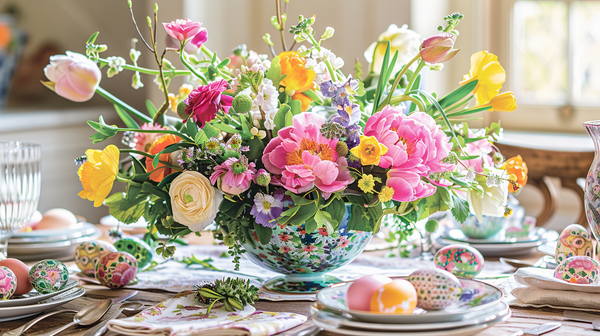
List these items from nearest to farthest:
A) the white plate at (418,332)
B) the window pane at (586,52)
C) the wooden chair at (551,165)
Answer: the white plate at (418,332) < the wooden chair at (551,165) < the window pane at (586,52)

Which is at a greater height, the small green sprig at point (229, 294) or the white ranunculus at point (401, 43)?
the white ranunculus at point (401, 43)

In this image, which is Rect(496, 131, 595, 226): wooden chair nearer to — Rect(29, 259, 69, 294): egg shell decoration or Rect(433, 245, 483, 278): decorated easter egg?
Rect(433, 245, 483, 278): decorated easter egg

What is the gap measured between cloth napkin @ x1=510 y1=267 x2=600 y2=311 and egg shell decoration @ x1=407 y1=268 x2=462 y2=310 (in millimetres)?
176

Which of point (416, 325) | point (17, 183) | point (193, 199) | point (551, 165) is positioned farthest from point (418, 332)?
point (551, 165)

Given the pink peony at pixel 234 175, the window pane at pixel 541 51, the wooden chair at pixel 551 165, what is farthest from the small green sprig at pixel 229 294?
the window pane at pixel 541 51

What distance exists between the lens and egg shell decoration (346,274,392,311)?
23.1 inches

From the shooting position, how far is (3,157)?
0.89m

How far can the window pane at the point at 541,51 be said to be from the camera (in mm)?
2242

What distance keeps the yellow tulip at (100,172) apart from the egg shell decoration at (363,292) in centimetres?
33

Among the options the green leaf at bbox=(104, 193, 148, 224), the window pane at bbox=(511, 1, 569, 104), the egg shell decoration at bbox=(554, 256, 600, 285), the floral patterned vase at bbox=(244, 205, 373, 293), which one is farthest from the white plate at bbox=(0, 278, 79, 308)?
the window pane at bbox=(511, 1, 569, 104)

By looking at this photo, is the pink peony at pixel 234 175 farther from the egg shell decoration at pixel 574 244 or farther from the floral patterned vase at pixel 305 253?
the egg shell decoration at pixel 574 244

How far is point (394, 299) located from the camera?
22.8 inches

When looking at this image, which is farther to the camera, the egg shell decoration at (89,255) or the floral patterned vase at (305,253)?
the egg shell decoration at (89,255)

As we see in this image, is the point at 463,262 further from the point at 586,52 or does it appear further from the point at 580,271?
the point at 586,52
